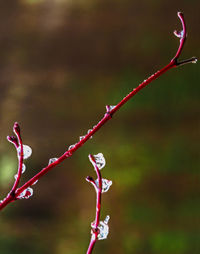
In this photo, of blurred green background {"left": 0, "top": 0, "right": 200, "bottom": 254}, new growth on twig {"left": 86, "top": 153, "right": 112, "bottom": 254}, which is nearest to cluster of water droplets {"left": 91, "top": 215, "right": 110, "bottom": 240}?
new growth on twig {"left": 86, "top": 153, "right": 112, "bottom": 254}

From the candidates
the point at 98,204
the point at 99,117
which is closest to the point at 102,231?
the point at 98,204

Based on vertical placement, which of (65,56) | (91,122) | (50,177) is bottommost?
(50,177)

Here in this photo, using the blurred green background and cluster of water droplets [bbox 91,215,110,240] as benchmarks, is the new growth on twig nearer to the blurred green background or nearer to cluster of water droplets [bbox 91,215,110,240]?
cluster of water droplets [bbox 91,215,110,240]

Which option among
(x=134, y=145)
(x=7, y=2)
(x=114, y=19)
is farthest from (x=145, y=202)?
(x=7, y=2)

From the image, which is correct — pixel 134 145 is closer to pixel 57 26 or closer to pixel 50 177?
pixel 50 177

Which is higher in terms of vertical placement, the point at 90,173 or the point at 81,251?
the point at 90,173

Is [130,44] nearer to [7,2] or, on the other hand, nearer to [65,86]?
[65,86]

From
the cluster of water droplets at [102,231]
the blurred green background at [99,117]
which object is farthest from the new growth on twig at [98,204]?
the blurred green background at [99,117]

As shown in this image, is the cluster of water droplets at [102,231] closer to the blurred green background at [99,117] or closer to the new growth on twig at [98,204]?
the new growth on twig at [98,204]

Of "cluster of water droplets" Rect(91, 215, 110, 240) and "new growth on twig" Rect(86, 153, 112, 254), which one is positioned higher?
"new growth on twig" Rect(86, 153, 112, 254)
